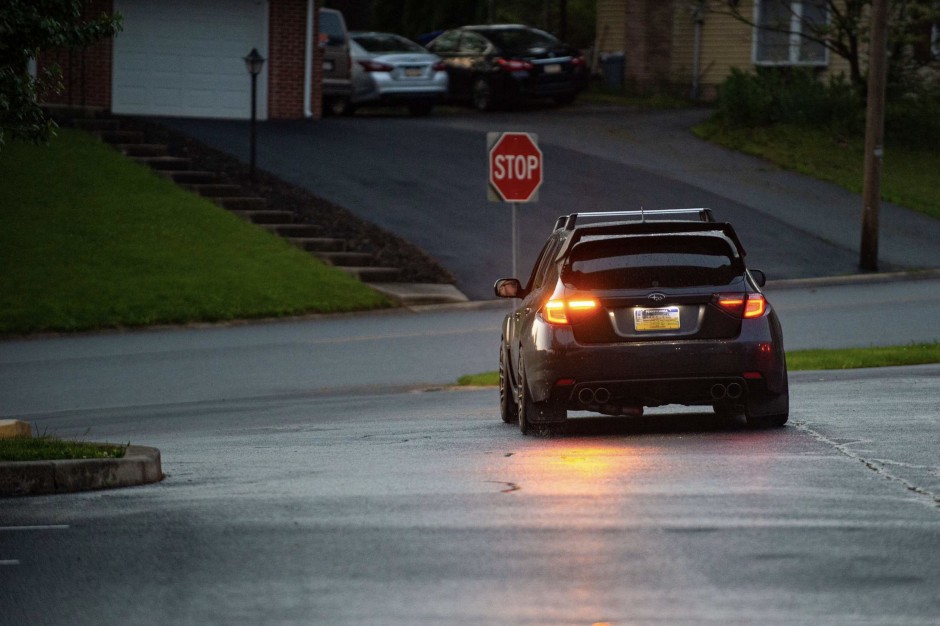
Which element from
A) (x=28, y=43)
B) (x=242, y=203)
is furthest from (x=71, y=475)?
(x=242, y=203)

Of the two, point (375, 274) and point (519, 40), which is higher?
point (519, 40)

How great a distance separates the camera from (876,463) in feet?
34.0

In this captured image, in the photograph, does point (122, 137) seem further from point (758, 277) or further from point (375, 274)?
point (758, 277)

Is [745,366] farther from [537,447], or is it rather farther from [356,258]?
[356,258]

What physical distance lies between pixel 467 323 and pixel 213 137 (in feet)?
43.8

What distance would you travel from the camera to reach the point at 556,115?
4400 cm

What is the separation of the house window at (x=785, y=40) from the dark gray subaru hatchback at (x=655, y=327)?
3665cm

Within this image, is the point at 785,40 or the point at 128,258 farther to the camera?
the point at 785,40

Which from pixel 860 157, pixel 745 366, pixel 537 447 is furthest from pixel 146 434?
pixel 860 157

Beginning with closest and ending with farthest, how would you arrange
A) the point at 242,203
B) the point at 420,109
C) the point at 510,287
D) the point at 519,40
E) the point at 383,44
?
the point at 510,287, the point at 242,203, the point at 420,109, the point at 383,44, the point at 519,40

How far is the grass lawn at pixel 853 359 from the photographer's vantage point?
19.0 m

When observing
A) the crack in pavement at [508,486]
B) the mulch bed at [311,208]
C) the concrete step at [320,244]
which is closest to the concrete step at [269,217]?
the mulch bed at [311,208]

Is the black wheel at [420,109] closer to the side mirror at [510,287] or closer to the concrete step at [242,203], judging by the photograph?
the concrete step at [242,203]

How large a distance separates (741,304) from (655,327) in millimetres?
600
